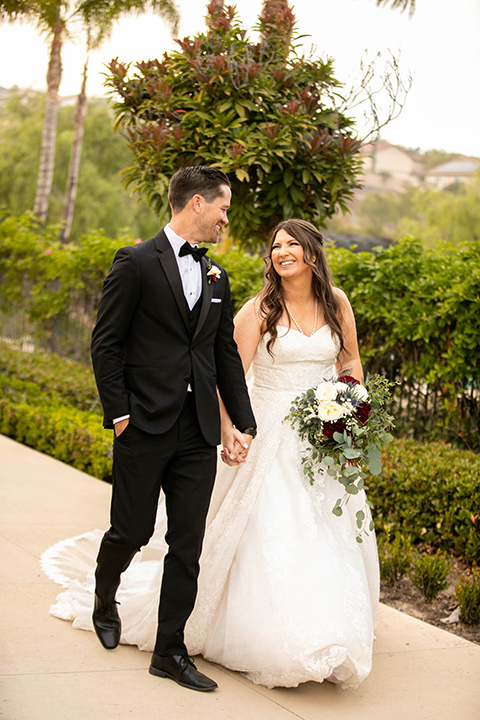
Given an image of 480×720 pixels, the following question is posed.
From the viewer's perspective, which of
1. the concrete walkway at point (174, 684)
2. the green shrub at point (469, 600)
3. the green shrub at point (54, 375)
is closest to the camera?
the concrete walkway at point (174, 684)

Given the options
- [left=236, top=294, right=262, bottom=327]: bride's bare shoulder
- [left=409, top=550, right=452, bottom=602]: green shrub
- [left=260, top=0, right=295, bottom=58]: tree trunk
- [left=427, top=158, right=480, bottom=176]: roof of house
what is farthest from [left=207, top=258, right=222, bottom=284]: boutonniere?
[left=427, top=158, right=480, bottom=176]: roof of house

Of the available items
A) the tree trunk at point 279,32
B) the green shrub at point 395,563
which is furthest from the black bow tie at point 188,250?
the tree trunk at point 279,32

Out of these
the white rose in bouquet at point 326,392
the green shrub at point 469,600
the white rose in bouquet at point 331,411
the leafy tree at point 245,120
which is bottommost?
the green shrub at point 469,600

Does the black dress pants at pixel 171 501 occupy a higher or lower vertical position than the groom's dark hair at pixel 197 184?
lower

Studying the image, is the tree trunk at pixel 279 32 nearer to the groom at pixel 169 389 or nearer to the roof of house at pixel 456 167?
the groom at pixel 169 389

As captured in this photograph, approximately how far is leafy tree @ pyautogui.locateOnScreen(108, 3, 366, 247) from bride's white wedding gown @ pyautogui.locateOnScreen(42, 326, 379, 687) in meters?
1.86

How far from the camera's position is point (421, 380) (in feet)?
22.0

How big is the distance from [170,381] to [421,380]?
383cm

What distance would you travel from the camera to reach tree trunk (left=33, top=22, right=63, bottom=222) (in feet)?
68.7

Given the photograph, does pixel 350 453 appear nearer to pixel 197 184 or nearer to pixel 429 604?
pixel 197 184

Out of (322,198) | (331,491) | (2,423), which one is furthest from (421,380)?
(2,423)

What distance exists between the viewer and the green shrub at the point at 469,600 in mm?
4348

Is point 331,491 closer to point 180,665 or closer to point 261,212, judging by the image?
point 180,665

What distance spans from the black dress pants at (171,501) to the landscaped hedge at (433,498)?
221 cm
